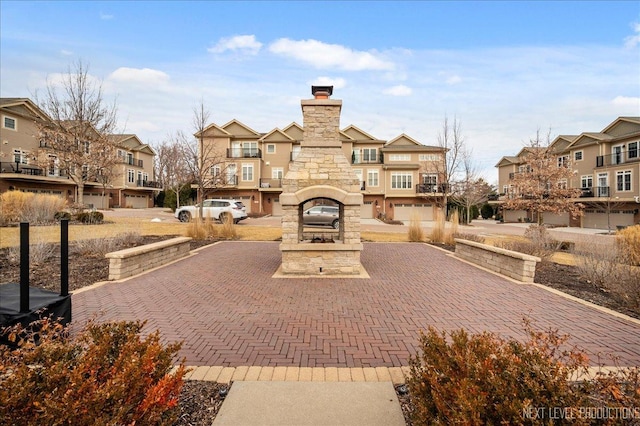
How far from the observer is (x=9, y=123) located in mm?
28719

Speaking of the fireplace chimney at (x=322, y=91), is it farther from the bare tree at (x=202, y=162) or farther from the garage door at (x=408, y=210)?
the garage door at (x=408, y=210)

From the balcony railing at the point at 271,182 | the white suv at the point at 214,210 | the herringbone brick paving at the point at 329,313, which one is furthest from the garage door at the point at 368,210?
the herringbone brick paving at the point at 329,313

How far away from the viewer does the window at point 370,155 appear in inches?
1455

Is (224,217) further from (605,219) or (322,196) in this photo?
(605,219)

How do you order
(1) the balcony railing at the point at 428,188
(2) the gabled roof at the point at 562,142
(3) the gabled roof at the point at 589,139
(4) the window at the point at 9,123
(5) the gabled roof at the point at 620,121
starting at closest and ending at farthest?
(5) the gabled roof at the point at 620,121, (4) the window at the point at 9,123, (3) the gabled roof at the point at 589,139, (1) the balcony railing at the point at 428,188, (2) the gabled roof at the point at 562,142

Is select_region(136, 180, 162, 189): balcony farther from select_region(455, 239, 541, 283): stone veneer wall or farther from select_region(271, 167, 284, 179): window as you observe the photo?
select_region(455, 239, 541, 283): stone veneer wall

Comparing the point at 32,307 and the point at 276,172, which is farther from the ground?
the point at 276,172

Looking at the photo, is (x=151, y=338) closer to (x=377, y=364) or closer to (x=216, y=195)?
(x=377, y=364)

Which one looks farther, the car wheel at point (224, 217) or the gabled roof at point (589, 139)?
the gabled roof at point (589, 139)

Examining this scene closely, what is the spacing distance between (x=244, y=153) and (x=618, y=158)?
3746cm

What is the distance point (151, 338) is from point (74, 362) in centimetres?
50

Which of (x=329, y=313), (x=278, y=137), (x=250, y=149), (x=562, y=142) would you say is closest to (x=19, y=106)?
(x=250, y=149)

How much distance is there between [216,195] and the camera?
34.9m

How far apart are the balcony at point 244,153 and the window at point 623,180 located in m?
35.3
